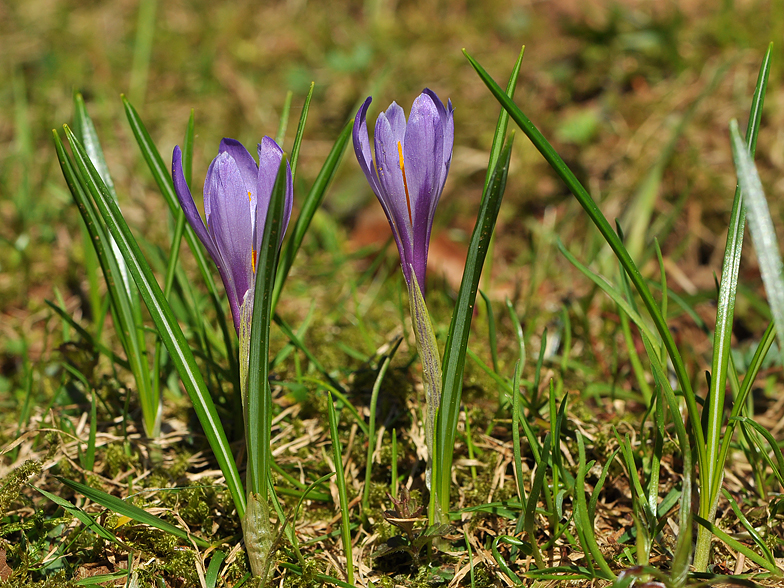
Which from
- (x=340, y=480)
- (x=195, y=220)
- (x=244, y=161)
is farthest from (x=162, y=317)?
(x=340, y=480)

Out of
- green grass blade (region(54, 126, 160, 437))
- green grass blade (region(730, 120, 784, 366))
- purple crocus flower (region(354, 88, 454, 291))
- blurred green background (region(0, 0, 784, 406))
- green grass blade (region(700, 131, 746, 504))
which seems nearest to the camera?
green grass blade (region(730, 120, 784, 366))

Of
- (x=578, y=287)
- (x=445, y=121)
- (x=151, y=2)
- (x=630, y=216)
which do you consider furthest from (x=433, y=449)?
(x=151, y=2)

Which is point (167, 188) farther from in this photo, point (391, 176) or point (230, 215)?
point (391, 176)

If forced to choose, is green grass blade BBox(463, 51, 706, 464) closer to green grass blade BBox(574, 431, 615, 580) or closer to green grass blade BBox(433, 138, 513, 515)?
green grass blade BBox(433, 138, 513, 515)

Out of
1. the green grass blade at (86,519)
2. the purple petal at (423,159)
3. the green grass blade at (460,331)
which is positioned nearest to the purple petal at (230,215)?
the purple petal at (423,159)

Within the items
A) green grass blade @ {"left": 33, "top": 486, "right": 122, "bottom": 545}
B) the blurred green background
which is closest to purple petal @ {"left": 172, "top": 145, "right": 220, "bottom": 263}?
green grass blade @ {"left": 33, "top": 486, "right": 122, "bottom": 545}
